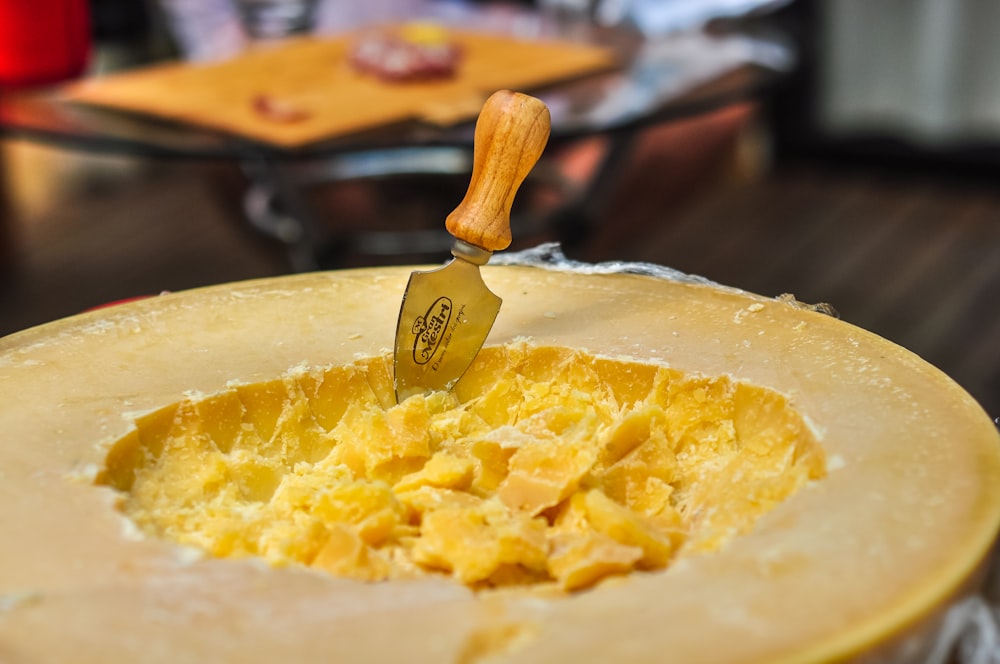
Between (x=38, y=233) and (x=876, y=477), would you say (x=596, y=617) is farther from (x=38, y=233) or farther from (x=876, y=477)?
(x=38, y=233)

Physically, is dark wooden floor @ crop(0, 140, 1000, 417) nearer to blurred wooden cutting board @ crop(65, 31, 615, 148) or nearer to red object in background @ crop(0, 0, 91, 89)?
blurred wooden cutting board @ crop(65, 31, 615, 148)

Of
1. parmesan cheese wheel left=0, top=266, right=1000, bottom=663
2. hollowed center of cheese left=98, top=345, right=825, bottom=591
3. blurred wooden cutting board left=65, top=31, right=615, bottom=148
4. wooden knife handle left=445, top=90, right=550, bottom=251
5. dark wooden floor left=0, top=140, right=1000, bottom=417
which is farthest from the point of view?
dark wooden floor left=0, top=140, right=1000, bottom=417

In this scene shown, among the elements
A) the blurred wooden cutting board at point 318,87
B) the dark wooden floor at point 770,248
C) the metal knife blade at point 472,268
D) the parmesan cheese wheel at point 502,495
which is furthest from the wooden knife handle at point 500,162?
the dark wooden floor at point 770,248

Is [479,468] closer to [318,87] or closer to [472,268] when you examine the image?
[472,268]

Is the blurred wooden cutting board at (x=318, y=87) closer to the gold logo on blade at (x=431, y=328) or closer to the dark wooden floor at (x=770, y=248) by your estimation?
the dark wooden floor at (x=770, y=248)

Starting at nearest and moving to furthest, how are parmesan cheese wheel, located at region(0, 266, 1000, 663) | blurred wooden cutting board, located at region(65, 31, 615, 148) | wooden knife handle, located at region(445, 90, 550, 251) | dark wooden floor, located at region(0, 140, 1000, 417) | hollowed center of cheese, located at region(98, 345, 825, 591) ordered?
parmesan cheese wheel, located at region(0, 266, 1000, 663), hollowed center of cheese, located at region(98, 345, 825, 591), wooden knife handle, located at region(445, 90, 550, 251), blurred wooden cutting board, located at region(65, 31, 615, 148), dark wooden floor, located at region(0, 140, 1000, 417)

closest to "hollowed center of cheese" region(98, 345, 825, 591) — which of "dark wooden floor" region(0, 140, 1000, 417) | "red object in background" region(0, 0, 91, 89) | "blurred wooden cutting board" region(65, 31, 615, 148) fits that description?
"blurred wooden cutting board" region(65, 31, 615, 148)
